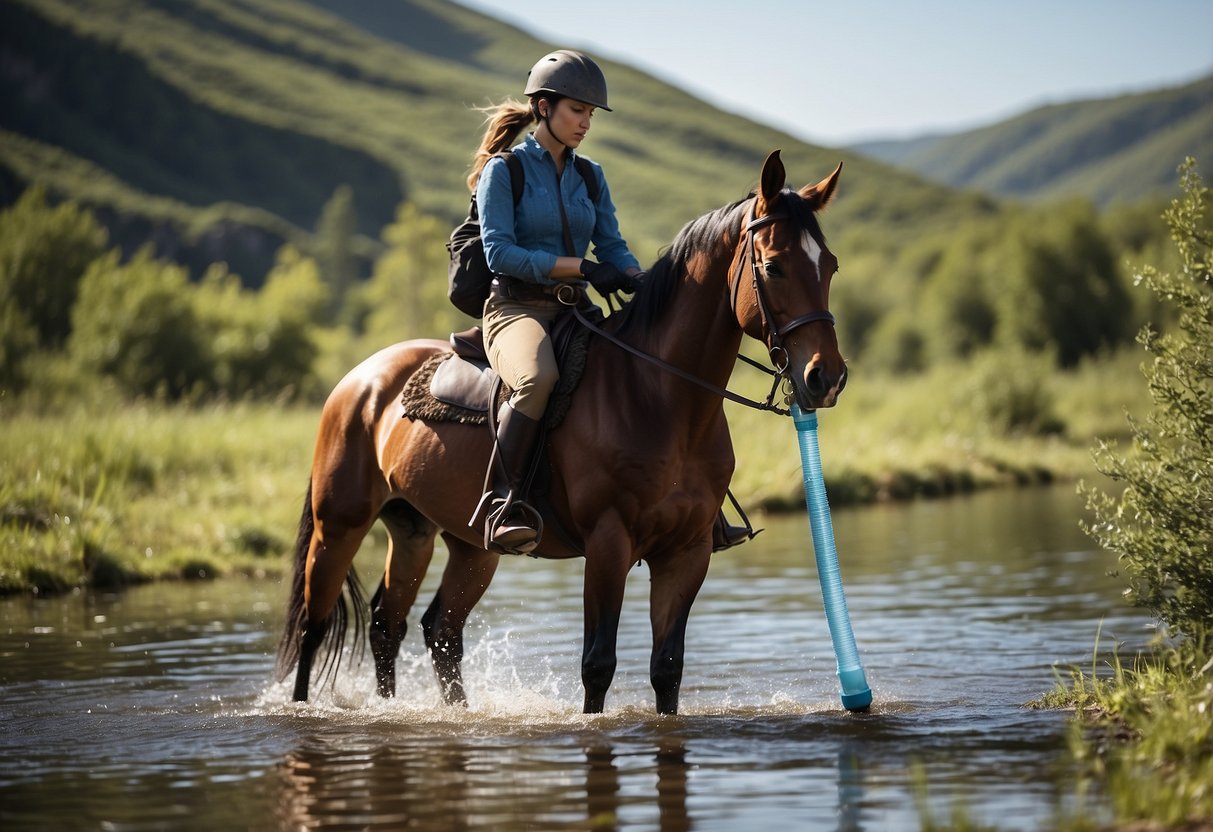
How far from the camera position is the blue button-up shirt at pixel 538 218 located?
7.46 metres

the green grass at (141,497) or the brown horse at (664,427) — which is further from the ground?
the brown horse at (664,427)

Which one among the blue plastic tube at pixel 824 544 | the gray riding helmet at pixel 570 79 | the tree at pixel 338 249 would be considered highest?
the tree at pixel 338 249

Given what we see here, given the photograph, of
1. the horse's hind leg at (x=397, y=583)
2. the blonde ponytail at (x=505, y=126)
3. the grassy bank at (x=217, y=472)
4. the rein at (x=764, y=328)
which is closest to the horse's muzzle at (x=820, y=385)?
the rein at (x=764, y=328)

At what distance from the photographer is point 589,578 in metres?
7.36

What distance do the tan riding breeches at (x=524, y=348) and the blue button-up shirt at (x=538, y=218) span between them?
0.86ft

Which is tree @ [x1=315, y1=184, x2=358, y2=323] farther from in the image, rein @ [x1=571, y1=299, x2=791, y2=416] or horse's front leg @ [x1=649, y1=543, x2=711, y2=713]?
horse's front leg @ [x1=649, y1=543, x2=711, y2=713]

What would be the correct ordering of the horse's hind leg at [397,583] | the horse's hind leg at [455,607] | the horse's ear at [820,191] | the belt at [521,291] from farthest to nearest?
the horse's hind leg at [397,583]
the horse's hind leg at [455,607]
the belt at [521,291]
the horse's ear at [820,191]

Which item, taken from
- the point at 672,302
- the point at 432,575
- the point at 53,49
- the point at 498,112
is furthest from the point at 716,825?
the point at 53,49

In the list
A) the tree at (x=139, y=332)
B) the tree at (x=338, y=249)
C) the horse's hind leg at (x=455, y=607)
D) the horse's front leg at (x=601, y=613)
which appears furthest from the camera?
the tree at (x=338, y=249)

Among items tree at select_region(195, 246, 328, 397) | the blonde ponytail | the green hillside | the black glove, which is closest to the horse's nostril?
the black glove

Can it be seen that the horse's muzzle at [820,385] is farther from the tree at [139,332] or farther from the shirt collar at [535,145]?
the tree at [139,332]

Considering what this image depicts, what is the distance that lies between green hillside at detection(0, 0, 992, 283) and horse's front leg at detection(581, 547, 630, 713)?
110 meters

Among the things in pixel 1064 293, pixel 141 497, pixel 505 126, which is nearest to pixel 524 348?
pixel 505 126

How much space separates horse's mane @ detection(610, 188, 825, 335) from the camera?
22.1 feet
